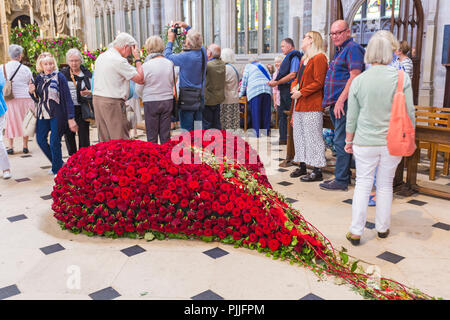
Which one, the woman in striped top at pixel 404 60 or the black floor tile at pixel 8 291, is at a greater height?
the woman in striped top at pixel 404 60

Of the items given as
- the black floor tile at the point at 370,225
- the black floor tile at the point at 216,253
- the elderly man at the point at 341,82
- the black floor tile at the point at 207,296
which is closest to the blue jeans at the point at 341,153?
the elderly man at the point at 341,82

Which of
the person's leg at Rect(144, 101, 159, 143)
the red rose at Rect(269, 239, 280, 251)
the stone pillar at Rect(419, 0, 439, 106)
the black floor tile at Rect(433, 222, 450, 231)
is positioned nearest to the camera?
the red rose at Rect(269, 239, 280, 251)

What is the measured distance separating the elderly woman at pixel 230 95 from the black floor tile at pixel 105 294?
469 cm

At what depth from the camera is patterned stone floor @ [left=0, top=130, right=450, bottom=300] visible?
2.57 meters

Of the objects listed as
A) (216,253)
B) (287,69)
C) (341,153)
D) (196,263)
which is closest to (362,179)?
(216,253)


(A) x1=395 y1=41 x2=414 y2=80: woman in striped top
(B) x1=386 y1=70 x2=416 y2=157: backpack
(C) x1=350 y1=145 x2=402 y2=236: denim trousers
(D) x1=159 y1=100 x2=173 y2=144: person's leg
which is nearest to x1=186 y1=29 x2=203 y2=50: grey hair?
(D) x1=159 y1=100 x2=173 y2=144: person's leg

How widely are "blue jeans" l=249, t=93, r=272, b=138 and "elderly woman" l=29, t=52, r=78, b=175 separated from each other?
339cm

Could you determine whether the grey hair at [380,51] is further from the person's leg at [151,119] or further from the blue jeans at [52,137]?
the blue jeans at [52,137]

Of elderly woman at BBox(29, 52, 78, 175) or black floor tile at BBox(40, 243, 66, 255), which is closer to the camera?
black floor tile at BBox(40, 243, 66, 255)

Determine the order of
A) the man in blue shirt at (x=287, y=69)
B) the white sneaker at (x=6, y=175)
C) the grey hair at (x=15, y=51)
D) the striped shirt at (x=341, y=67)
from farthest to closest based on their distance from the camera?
the man in blue shirt at (x=287, y=69) → the grey hair at (x=15, y=51) → the white sneaker at (x=6, y=175) → the striped shirt at (x=341, y=67)

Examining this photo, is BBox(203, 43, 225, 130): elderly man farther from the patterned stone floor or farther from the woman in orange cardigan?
the patterned stone floor

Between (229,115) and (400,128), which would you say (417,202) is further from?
(229,115)

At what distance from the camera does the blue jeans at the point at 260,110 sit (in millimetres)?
7410
